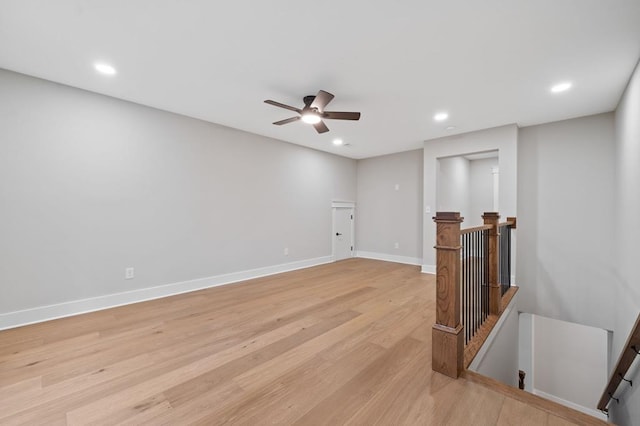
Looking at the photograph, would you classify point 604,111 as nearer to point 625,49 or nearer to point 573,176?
point 573,176

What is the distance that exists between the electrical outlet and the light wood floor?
0.37 metres

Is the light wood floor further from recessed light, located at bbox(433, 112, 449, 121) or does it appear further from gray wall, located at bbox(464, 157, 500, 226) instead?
gray wall, located at bbox(464, 157, 500, 226)

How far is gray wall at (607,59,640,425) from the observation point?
244 centimetres

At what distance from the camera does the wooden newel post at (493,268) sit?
2.95 meters

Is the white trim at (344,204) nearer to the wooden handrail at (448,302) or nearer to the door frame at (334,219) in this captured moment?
the door frame at (334,219)

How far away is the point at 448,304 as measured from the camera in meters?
1.90

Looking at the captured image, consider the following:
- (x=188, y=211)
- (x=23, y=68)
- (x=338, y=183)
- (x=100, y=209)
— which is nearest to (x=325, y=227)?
(x=338, y=183)

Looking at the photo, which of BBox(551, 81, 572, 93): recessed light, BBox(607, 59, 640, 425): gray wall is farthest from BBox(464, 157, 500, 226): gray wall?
BBox(551, 81, 572, 93): recessed light

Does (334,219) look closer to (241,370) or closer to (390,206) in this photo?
(390,206)

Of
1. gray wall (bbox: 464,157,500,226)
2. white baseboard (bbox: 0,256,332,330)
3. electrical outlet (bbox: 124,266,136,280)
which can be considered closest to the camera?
white baseboard (bbox: 0,256,332,330)

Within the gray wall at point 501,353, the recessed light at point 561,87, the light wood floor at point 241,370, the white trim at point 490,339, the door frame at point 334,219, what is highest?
the recessed light at point 561,87

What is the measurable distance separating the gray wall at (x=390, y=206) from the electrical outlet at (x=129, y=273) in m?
4.88

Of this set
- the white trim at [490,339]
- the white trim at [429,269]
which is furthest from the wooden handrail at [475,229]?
the white trim at [429,269]

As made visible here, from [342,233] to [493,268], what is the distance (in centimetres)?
377
